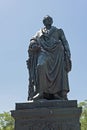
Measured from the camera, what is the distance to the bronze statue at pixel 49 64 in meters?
11.6

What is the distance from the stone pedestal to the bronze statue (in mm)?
436

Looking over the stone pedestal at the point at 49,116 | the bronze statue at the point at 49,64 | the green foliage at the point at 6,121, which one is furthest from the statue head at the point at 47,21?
the green foliage at the point at 6,121

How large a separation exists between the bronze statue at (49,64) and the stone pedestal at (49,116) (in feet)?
1.43

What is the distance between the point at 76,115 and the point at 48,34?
2.87 m

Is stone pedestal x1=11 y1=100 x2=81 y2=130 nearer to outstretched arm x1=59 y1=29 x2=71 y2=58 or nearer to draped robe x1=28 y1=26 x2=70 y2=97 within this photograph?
draped robe x1=28 y1=26 x2=70 y2=97

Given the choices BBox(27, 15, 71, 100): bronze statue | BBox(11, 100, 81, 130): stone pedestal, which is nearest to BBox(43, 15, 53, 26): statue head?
BBox(27, 15, 71, 100): bronze statue

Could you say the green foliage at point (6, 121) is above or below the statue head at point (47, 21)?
below

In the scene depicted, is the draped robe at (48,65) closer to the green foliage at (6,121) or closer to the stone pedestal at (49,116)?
the stone pedestal at (49,116)

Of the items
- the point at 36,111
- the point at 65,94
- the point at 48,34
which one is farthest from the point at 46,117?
the point at 48,34

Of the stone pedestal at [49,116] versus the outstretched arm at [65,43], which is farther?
the outstretched arm at [65,43]

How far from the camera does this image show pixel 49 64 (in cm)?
1178

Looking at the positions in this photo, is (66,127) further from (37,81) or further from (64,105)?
(37,81)

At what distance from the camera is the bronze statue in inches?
455

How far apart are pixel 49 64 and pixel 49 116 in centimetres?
168
